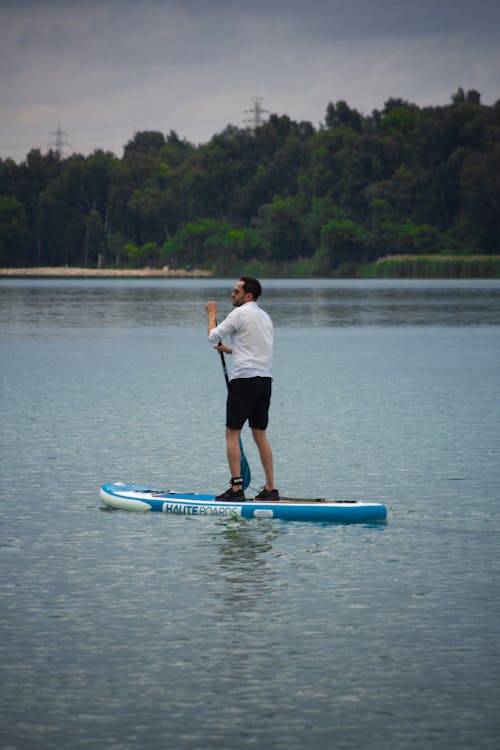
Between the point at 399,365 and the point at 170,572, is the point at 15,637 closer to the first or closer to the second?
the point at 170,572

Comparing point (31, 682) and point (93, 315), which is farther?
point (93, 315)

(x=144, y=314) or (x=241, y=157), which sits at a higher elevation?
(x=241, y=157)

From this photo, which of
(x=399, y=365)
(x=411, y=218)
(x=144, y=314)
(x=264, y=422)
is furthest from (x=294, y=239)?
(x=264, y=422)

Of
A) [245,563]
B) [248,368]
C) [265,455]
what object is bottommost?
[245,563]

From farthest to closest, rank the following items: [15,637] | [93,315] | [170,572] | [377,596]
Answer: [93,315] < [170,572] < [377,596] < [15,637]

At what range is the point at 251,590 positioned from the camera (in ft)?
26.1

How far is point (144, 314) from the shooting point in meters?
55.6

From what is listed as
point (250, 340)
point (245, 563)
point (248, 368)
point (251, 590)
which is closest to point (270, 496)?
point (248, 368)

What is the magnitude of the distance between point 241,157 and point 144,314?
12505 cm

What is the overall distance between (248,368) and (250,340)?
0.69 ft

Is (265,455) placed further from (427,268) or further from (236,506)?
(427,268)

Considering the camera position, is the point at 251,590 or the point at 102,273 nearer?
the point at 251,590

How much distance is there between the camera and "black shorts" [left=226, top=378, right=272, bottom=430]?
405 inches

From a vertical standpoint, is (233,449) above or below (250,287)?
below
